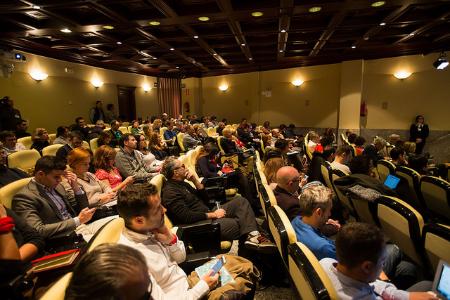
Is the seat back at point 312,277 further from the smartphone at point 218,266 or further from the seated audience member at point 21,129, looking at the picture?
the seated audience member at point 21,129

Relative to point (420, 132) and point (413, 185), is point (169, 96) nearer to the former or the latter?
point (420, 132)

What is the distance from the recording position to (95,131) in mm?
6723

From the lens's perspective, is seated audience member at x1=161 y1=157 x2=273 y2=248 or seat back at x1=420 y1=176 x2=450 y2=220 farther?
seat back at x1=420 y1=176 x2=450 y2=220

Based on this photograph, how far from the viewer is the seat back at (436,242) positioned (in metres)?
1.54

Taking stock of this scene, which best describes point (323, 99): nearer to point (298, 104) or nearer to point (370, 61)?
point (298, 104)

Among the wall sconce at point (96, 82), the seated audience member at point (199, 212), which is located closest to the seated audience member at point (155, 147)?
the seated audience member at point (199, 212)

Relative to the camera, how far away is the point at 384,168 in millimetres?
3857

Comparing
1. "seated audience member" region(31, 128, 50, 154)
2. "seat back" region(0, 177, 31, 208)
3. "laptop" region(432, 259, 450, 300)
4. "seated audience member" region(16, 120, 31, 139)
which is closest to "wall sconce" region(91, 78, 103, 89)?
"seated audience member" region(16, 120, 31, 139)

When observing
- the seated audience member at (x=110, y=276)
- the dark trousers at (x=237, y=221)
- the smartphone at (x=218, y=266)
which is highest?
the seated audience member at (x=110, y=276)

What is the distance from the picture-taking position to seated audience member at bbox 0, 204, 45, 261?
5.50ft

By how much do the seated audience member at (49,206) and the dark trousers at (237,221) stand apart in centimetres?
109

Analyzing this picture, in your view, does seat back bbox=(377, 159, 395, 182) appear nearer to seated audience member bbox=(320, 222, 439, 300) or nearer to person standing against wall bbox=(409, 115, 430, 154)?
seated audience member bbox=(320, 222, 439, 300)

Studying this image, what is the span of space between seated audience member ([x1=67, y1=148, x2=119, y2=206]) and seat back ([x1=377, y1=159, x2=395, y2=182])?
348cm

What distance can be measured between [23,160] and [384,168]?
4.97 meters
